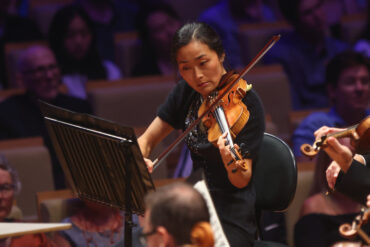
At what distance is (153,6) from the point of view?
419 cm

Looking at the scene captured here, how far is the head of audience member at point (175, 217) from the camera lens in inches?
57.4

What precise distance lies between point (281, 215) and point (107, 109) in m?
1.05

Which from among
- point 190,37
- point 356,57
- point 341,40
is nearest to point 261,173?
point 190,37

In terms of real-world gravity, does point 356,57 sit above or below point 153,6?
below

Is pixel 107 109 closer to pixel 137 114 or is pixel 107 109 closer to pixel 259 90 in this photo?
pixel 137 114

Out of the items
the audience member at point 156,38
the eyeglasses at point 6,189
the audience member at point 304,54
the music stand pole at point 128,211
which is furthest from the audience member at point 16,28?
the music stand pole at point 128,211

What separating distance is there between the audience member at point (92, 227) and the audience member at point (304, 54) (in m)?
1.59

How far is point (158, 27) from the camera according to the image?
162 inches

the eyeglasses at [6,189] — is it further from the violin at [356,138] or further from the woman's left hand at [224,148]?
the violin at [356,138]

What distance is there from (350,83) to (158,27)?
119 centimetres

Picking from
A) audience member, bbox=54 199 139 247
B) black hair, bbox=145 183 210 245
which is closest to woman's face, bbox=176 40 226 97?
black hair, bbox=145 183 210 245

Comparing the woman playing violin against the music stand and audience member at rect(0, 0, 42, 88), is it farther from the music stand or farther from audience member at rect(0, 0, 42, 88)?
audience member at rect(0, 0, 42, 88)

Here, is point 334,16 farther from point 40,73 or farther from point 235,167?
point 235,167

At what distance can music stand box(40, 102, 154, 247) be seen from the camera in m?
1.92
